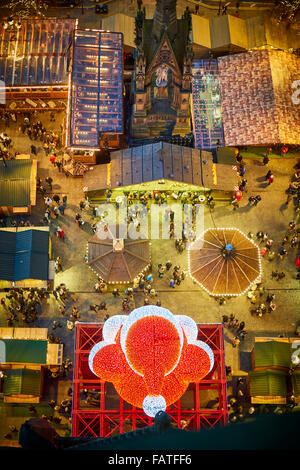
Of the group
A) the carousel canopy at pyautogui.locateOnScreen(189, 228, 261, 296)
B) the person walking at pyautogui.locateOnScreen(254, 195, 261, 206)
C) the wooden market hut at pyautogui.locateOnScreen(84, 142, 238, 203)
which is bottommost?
the carousel canopy at pyautogui.locateOnScreen(189, 228, 261, 296)

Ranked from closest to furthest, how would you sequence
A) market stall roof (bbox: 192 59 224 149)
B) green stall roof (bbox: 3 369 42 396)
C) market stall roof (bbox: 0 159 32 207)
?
green stall roof (bbox: 3 369 42 396)
market stall roof (bbox: 0 159 32 207)
market stall roof (bbox: 192 59 224 149)

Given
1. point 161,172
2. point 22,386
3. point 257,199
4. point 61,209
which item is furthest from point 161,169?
point 22,386

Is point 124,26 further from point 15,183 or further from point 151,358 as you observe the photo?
point 151,358

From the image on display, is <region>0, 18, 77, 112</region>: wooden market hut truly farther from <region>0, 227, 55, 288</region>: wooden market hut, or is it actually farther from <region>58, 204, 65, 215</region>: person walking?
<region>0, 227, 55, 288</region>: wooden market hut

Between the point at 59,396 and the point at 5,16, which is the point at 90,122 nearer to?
the point at 5,16

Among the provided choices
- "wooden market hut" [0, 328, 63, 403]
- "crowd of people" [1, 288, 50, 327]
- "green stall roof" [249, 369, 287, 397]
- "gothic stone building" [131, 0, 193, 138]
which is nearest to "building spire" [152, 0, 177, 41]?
"gothic stone building" [131, 0, 193, 138]

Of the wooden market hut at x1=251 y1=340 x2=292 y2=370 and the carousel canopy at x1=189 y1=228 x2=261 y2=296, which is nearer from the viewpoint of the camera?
the wooden market hut at x1=251 y1=340 x2=292 y2=370

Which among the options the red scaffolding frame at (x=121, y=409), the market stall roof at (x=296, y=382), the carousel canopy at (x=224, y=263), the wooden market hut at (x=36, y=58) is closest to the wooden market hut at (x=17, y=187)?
the wooden market hut at (x=36, y=58)

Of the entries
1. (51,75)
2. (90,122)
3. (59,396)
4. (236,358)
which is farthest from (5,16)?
(236,358)

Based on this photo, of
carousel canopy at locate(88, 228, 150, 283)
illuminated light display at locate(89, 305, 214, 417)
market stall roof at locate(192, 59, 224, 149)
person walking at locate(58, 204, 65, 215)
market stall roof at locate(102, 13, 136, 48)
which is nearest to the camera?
illuminated light display at locate(89, 305, 214, 417)
